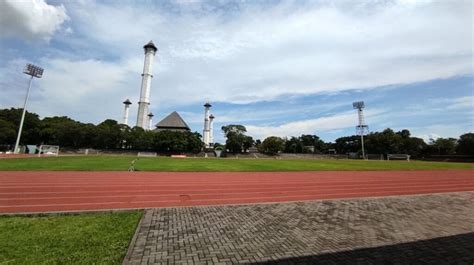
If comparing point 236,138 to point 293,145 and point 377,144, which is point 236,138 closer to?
point 293,145

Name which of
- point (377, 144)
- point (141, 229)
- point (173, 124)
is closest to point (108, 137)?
point (173, 124)

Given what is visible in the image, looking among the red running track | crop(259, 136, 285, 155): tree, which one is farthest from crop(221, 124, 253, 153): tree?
the red running track

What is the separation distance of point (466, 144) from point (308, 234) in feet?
256

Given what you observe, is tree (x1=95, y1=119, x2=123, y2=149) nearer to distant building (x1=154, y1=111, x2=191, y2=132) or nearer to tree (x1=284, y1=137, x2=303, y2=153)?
distant building (x1=154, y1=111, x2=191, y2=132)

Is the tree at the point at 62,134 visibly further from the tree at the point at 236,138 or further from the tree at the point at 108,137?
the tree at the point at 236,138

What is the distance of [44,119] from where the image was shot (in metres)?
73.3

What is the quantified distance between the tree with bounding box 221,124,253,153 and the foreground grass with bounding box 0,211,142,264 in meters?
79.7

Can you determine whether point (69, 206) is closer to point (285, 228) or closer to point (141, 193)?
point (141, 193)

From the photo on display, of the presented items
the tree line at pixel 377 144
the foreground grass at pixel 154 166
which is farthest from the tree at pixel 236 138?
the foreground grass at pixel 154 166

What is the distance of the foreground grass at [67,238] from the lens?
4645 mm

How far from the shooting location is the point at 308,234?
651 cm

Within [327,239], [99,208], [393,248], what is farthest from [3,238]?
[393,248]

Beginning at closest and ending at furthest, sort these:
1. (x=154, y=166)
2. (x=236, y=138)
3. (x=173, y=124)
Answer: (x=154, y=166) → (x=236, y=138) → (x=173, y=124)

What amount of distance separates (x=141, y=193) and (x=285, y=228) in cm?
635
